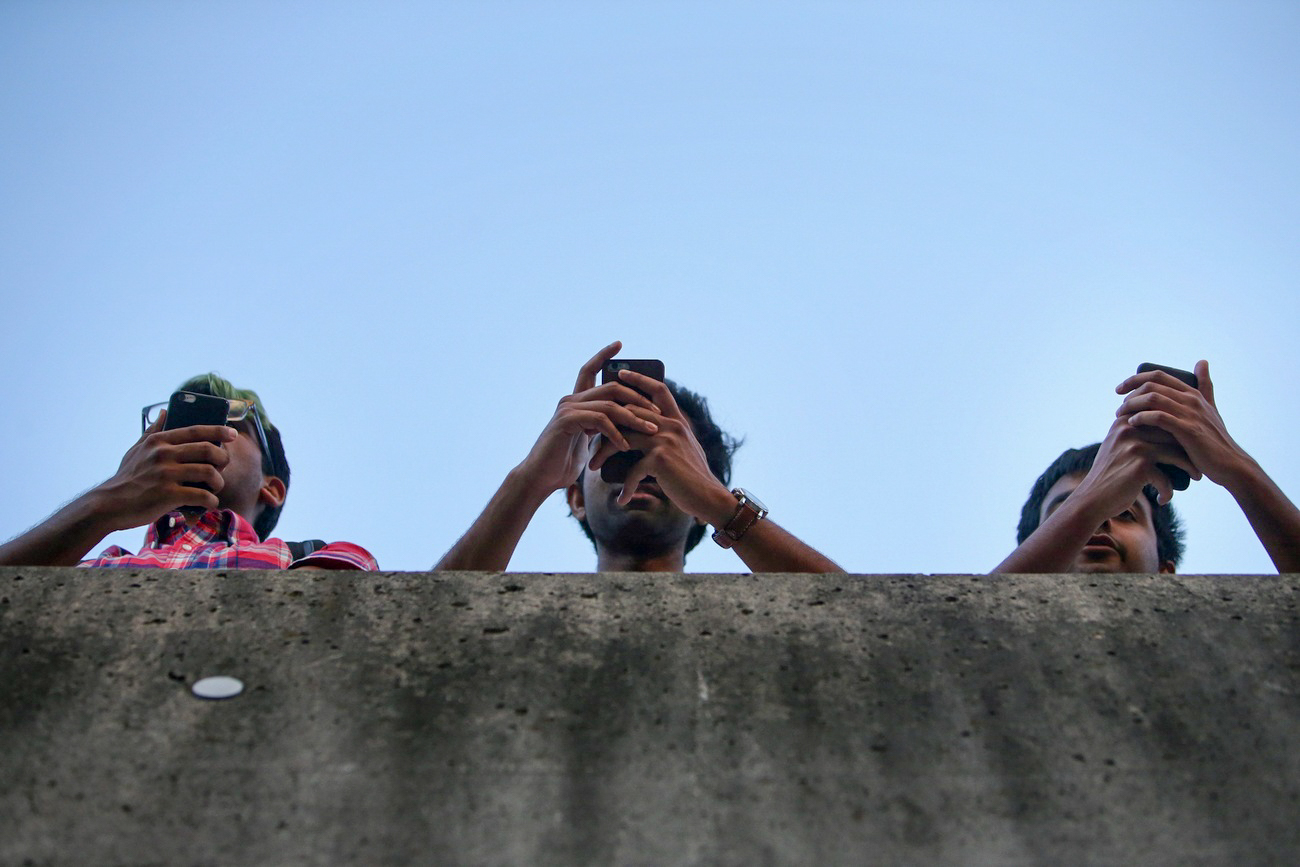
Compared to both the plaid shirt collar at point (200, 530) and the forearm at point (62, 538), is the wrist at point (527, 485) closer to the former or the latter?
the plaid shirt collar at point (200, 530)

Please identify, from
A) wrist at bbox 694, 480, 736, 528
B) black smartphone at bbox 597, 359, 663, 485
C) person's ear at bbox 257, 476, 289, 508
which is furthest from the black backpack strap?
wrist at bbox 694, 480, 736, 528

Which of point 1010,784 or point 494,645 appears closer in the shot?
point 1010,784

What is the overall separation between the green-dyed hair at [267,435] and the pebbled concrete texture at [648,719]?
5.53ft

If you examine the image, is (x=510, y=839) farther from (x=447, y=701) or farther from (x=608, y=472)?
(x=608, y=472)

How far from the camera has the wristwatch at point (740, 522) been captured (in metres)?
3.35

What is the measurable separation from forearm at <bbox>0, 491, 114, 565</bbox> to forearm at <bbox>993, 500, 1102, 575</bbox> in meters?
2.18

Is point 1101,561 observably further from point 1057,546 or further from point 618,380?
point 618,380

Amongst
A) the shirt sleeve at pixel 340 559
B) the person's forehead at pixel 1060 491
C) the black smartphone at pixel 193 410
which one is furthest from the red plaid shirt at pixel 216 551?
the person's forehead at pixel 1060 491

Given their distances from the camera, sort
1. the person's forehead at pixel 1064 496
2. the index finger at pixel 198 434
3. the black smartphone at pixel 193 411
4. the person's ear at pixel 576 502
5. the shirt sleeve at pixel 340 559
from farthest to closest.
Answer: the person's ear at pixel 576 502 → the person's forehead at pixel 1064 496 → the black smartphone at pixel 193 411 → the index finger at pixel 198 434 → the shirt sleeve at pixel 340 559

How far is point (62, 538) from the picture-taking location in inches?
119

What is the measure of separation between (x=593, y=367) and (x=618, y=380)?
217 mm

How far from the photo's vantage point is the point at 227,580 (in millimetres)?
2328

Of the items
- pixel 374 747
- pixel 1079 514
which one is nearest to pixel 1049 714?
pixel 374 747

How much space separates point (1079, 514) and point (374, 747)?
199 cm
